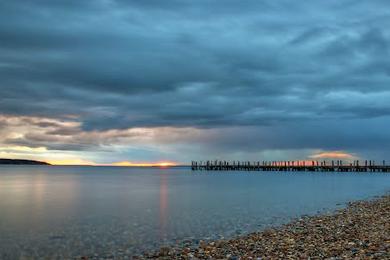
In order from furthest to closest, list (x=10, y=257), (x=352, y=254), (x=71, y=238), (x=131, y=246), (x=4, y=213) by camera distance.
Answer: (x=4, y=213) → (x=71, y=238) → (x=131, y=246) → (x=10, y=257) → (x=352, y=254)

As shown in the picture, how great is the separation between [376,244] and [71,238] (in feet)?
44.7

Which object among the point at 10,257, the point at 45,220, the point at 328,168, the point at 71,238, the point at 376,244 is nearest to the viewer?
the point at 376,244

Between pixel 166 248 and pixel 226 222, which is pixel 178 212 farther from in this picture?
pixel 166 248

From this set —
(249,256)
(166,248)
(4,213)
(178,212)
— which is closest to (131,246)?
(166,248)

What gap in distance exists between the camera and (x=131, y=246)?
18.1 metres

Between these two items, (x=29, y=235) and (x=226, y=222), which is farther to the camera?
(x=226, y=222)

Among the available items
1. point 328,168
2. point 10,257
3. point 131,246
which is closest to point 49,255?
point 10,257

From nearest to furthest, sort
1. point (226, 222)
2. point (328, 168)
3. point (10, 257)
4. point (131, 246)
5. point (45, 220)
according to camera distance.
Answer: point (10, 257), point (131, 246), point (226, 222), point (45, 220), point (328, 168)

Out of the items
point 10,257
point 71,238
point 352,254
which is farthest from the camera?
point 71,238

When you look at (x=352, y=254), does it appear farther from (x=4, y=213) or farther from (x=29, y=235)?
(x=4, y=213)

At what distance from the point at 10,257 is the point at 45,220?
36.8ft

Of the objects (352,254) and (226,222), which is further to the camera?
(226,222)

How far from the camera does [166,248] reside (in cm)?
1731

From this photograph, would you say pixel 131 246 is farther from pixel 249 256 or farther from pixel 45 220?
pixel 45 220
